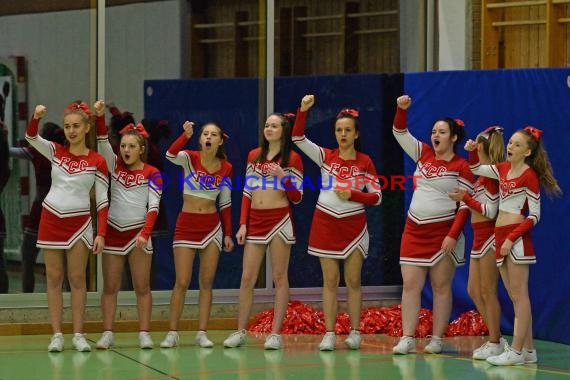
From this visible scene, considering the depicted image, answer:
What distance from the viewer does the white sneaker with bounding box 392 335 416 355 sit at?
743cm

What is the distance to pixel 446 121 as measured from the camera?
7.57 m

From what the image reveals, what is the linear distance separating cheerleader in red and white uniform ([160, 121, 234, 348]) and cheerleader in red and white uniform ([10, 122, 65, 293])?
3.57 ft

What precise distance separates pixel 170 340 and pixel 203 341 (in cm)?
22

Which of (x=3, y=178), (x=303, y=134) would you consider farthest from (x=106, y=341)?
(x=303, y=134)

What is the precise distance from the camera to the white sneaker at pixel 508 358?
7.00 meters

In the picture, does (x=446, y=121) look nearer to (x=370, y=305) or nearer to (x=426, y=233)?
(x=426, y=233)

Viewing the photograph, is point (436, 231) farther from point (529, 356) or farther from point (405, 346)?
point (529, 356)

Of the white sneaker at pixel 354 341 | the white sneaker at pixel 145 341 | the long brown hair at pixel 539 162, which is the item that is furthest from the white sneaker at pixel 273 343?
the long brown hair at pixel 539 162

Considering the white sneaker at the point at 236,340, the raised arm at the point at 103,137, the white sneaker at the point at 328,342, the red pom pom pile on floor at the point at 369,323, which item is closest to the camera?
the raised arm at the point at 103,137

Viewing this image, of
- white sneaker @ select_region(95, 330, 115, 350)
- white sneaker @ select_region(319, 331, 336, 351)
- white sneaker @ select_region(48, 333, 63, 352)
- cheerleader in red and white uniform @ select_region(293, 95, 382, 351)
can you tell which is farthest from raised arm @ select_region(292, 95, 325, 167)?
white sneaker @ select_region(48, 333, 63, 352)

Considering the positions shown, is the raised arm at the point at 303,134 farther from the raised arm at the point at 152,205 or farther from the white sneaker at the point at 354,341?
the white sneaker at the point at 354,341

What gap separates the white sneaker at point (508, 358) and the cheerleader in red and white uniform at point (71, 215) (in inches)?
97.8

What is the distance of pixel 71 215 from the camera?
24.4ft

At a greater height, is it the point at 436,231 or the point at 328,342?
the point at 436,231
